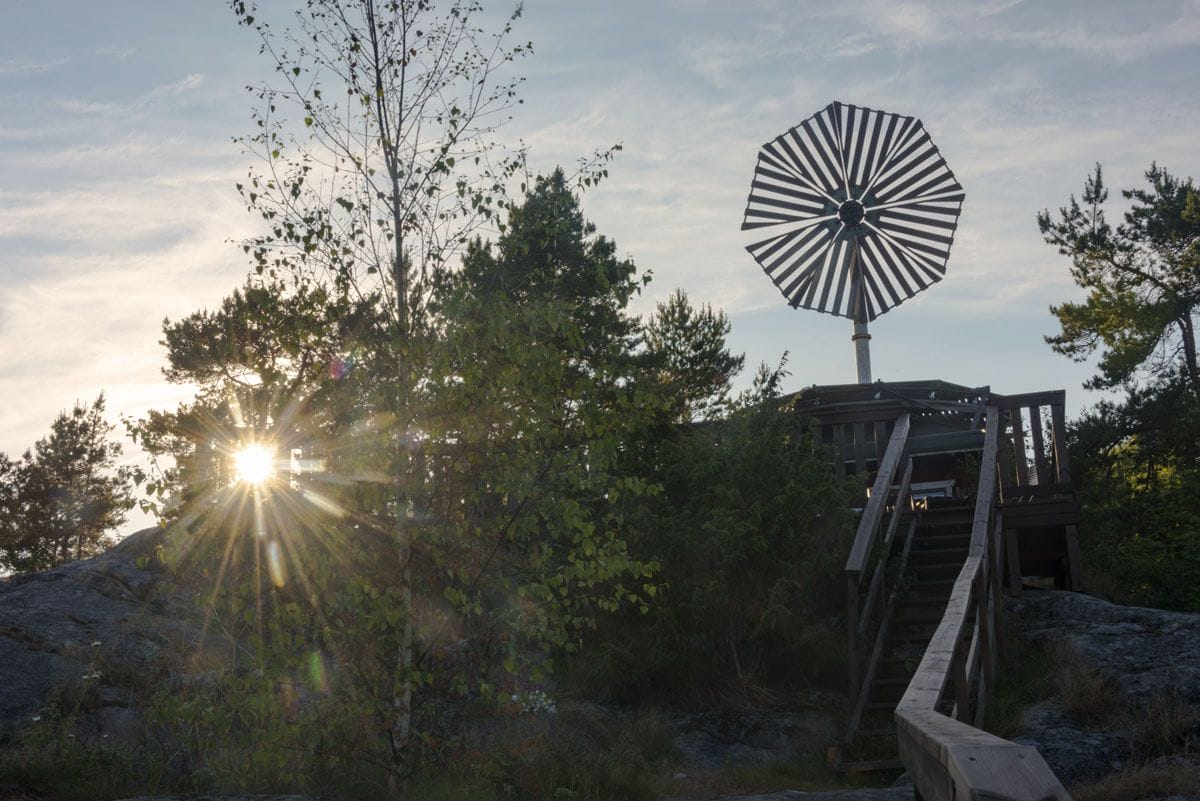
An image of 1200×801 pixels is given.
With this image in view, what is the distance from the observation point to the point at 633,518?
12.1 metres

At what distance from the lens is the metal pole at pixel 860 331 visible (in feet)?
75.2

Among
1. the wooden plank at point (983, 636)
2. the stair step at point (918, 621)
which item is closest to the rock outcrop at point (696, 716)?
the wooden plank at point (983, 636)

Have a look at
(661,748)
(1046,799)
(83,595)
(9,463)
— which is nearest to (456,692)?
(661,748)

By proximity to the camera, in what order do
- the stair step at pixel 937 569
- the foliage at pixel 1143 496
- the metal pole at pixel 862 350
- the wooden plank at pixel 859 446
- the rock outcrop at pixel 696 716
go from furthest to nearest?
the metal pole at pixel 862 350
the foliage at pixel 1143 496
the wooden plank at pixel 859 446
the stair step at pixel 937 569
the rock outcrop at pixel 696 716

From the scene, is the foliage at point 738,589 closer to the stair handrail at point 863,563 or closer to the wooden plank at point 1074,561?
the stair handrail at point 863,563

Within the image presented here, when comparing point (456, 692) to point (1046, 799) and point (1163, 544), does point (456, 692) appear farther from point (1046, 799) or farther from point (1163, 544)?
point (1163, 544)

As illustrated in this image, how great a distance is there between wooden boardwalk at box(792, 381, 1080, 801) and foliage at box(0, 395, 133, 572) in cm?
3111

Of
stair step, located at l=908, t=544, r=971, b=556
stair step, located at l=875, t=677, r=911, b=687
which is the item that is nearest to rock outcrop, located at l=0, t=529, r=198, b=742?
stair step, located at l=875, t=677, r=911, b=687

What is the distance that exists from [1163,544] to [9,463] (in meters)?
41.5

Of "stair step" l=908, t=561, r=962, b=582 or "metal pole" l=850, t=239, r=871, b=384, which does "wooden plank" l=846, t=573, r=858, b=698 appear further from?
"metal pole" l=850, t=239, r=871, b=384

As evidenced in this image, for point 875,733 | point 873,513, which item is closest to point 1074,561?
point 873,513

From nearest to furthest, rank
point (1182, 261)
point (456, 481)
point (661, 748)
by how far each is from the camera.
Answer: point (456, 481), point (661, 748), point (1182, 261)

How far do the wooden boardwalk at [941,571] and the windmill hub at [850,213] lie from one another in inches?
203

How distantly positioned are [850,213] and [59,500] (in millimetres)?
34508
